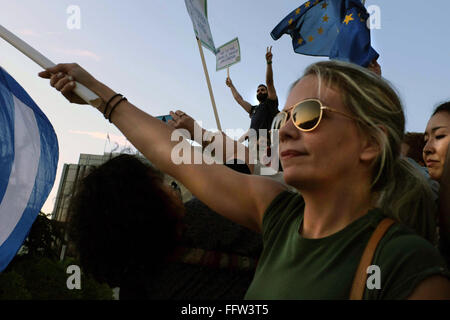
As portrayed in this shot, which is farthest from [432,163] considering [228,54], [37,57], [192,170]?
[228,54]

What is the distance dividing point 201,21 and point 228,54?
1792 mm

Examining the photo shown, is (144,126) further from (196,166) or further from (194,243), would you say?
(194,243)

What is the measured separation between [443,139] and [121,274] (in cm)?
204

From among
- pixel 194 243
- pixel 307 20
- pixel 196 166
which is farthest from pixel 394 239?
pixel 307 20

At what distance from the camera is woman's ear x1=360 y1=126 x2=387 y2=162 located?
1452 mm

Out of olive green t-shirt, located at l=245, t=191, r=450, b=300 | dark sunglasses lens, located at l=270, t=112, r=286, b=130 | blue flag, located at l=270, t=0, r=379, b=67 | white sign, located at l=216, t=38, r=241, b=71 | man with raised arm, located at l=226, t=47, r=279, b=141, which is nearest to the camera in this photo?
olive green t-shirt, located at l=245, t=191, r=450, b=300

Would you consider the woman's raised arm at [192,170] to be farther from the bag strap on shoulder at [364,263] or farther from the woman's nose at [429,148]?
the woman's nose at [429,148]

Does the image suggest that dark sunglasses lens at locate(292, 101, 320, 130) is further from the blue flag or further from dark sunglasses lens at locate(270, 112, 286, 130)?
the blue flag

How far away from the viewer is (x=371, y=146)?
57.8 inches

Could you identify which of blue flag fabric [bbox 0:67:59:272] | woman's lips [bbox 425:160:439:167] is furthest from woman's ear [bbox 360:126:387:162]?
blue flag fabric [bbox 0:67:59:272]

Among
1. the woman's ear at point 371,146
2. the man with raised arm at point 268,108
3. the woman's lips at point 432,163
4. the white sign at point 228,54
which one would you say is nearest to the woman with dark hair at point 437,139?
the woman's lips at point 432,163

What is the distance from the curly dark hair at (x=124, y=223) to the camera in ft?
5.99

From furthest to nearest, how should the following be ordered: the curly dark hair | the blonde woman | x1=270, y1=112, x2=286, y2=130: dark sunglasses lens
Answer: the curly dark hair → x1=270, y1=112, x2=286, y2=130: dark sunglasses lens → the blonde woman

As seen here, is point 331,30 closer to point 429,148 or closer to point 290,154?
point 429,148
